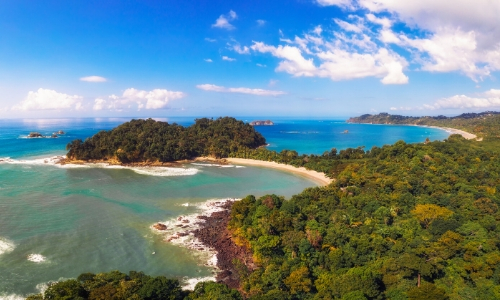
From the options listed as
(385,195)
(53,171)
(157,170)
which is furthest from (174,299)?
(53,171)

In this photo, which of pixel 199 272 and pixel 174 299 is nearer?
pixel 174 299

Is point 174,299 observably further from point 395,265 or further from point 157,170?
point 157,170

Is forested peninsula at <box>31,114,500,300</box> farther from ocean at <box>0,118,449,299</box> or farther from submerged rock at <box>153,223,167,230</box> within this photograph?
submerged rock at <box>153,223,167,230</box>

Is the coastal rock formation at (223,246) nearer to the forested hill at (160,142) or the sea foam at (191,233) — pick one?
the sea foam at (191,233)

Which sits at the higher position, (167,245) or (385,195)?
(385,195)

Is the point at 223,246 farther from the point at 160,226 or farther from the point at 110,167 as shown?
the point at 110,167

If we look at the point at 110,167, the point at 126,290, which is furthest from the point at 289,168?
the point at 126,290
